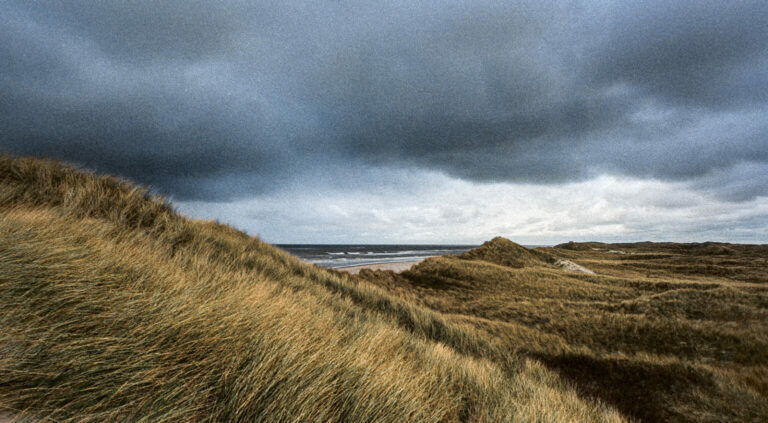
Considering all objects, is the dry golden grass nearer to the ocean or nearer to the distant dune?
the distant dune

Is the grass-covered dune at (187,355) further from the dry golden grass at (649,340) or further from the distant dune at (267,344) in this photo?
the dry golden grass at (649,340)

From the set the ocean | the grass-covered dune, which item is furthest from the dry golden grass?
the ocean

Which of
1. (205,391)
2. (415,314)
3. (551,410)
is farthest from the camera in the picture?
(415,314)

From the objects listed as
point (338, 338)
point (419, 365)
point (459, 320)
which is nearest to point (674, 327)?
point (459, 320)

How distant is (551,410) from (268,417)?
3.02m

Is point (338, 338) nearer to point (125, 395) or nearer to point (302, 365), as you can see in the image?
point (302, 365)

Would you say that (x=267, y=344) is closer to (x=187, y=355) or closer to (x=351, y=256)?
(x=187, y=355)

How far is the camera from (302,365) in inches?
90.7

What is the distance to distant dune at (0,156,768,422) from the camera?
1719 millimetres

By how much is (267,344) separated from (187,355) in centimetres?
58

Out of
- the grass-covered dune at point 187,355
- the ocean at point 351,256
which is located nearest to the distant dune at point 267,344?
the grass-covered dune at point 187,355

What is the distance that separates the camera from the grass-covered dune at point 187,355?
1.59 m

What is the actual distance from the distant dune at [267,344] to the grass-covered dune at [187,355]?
0.01 m

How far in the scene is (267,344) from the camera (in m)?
2.41
